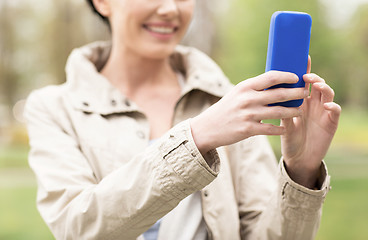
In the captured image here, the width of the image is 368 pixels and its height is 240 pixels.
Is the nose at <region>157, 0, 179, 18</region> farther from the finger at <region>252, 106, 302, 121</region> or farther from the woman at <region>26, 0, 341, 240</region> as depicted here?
the finger at <region>252, 106, 302, 121</region>

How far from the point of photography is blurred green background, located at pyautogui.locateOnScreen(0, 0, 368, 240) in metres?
5.74

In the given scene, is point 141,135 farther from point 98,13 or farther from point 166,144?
point 98,13

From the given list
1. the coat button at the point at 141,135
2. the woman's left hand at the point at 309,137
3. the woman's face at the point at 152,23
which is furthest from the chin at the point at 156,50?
the woman's left hand at the point at 309,137

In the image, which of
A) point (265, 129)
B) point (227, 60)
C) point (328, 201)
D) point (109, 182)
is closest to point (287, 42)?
point (265, 129)

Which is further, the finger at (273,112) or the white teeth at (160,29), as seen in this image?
the white teeth at (160,29)

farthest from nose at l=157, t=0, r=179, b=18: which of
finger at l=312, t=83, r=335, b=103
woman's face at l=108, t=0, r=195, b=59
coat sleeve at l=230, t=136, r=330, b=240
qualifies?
finger at l=312, t=83, r=335, b=103

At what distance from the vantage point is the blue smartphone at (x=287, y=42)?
1260 millimetres

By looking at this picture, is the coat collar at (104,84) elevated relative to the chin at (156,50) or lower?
lower

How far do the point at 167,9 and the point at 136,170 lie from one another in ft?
2.27

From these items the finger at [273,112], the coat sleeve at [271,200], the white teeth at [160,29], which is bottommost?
the coat sleeve at [271,200]

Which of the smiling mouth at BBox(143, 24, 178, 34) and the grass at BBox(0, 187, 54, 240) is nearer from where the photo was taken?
the smiling mouth at BBox(143, 24, 178, 34)

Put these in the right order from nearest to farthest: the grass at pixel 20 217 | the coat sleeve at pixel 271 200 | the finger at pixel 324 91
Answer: the finger at pixel 324 91 → the coat sleeve at pixel 271 200 → the grass at pixel 20 217

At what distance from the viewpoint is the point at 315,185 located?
1.61 m

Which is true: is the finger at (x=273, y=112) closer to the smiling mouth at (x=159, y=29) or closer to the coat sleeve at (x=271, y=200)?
the coat sleeve at (x=271, y=200)
